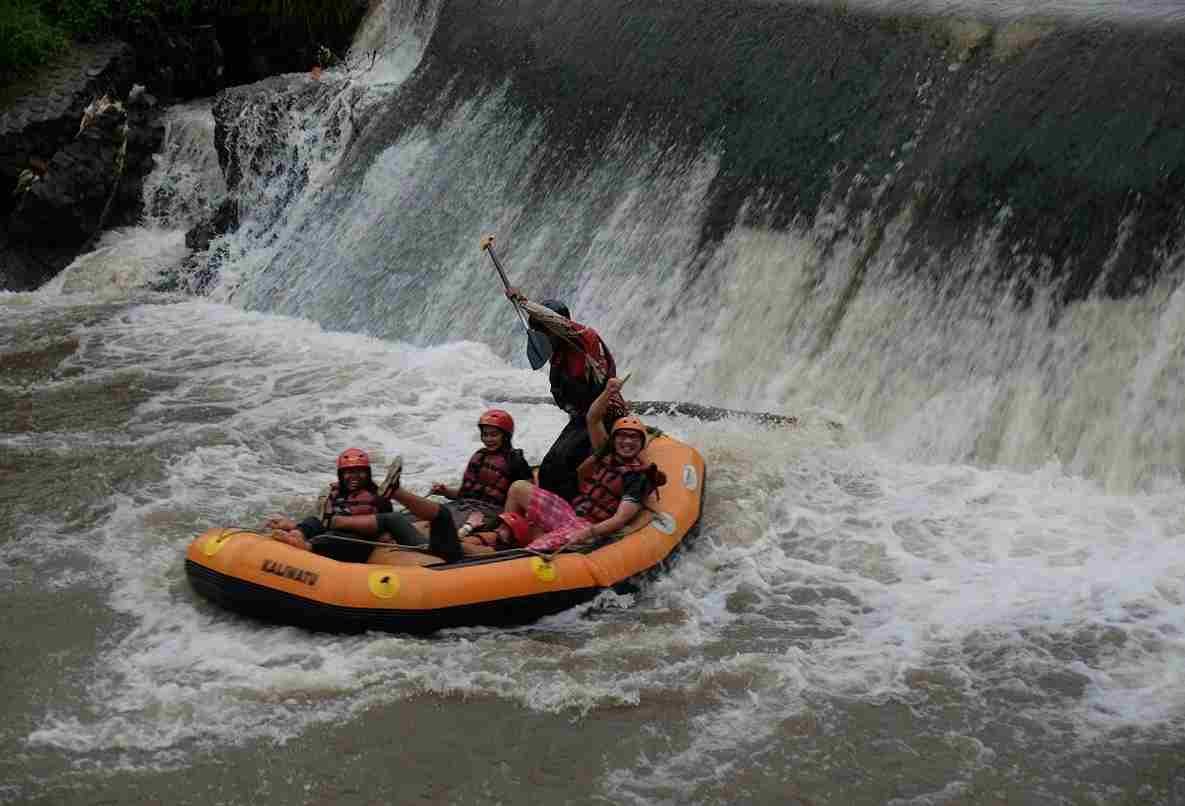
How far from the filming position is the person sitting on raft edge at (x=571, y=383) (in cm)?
829

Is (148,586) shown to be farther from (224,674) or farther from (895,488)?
(895,488)

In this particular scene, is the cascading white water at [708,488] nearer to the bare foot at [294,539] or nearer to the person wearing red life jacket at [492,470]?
the bare foot at [294,539]

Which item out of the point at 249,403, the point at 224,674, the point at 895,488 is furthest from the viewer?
the point at 249,403

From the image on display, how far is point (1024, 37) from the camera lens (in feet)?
33.9

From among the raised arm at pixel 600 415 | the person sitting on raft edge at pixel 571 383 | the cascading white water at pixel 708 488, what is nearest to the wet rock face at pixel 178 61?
the cascading white water at pixel 708 488

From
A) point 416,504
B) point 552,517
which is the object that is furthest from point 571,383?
point 416,504

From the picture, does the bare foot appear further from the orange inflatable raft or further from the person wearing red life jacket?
the person wearing red life jacket

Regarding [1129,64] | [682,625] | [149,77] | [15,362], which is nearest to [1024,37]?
[1129,64]

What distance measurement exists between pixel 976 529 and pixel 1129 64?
349 centimetres

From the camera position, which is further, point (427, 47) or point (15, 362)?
point (427, 47)

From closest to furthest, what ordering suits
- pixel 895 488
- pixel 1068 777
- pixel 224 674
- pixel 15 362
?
pixel 1068 777 → pixel 224 674 → pixel 895 488 → pixel 15 362

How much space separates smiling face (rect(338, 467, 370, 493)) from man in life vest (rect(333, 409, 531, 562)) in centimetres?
12

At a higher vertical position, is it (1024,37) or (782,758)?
(1024,37)

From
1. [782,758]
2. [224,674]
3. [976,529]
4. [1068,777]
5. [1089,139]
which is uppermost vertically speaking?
[1089,139]
